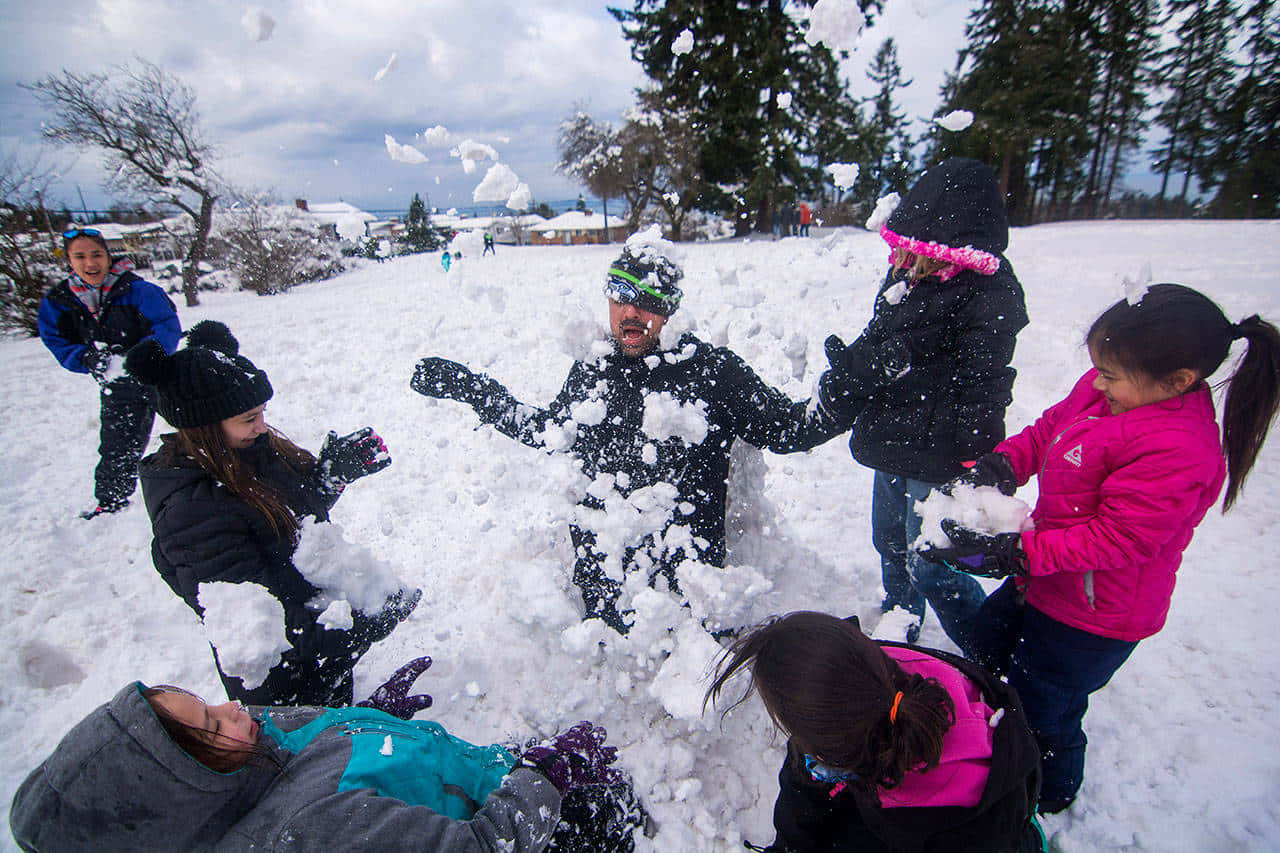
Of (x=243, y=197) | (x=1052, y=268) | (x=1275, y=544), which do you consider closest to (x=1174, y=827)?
(x=1275, y=544)

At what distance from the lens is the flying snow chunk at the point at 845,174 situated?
3.23 meters

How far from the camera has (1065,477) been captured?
5.28ft

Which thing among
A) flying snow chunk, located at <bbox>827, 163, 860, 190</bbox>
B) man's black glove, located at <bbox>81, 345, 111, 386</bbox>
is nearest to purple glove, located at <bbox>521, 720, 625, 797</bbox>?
flying snow chunk, located at <bbox>827, 163, 860, 190</bbox>

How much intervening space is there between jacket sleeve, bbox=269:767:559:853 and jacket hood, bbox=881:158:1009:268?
7.00 ft

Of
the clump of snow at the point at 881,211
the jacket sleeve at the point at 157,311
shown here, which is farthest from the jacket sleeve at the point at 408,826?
the jacket sleeve at the point at 157,311

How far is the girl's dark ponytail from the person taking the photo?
1.35 metres

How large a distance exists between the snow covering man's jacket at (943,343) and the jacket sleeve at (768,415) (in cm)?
8

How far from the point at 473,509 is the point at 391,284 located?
11111 millimetres

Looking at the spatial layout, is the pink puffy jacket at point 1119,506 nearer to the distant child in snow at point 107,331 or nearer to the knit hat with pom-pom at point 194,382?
the knit hat with pom-pom at point 194,382

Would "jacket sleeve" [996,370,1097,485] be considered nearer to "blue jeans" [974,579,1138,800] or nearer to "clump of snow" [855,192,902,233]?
"blue jeans" [974,579,1138,800]

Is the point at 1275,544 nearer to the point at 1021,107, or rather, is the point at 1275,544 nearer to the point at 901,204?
the point at 901,204

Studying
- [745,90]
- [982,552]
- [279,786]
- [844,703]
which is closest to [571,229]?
[745,90]

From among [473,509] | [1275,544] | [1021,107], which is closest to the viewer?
[1275,544]

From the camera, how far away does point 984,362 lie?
1823mm
